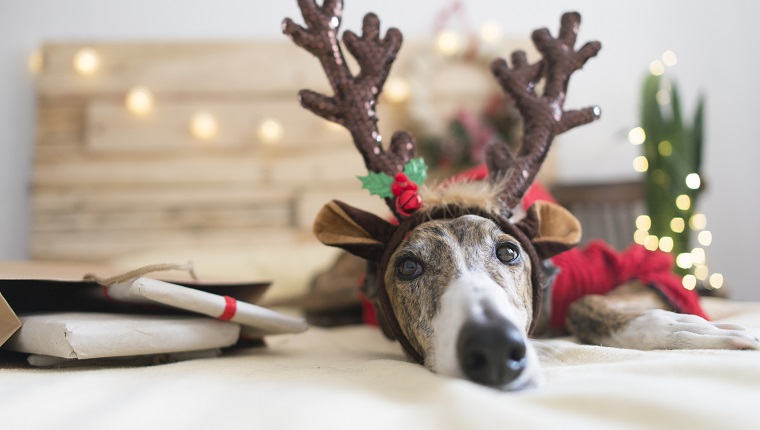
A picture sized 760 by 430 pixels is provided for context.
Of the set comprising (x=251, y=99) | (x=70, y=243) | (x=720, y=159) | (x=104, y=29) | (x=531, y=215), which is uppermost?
(x=104, y=29)

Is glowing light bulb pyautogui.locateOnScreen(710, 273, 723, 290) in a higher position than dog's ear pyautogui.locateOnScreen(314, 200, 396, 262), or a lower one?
lower

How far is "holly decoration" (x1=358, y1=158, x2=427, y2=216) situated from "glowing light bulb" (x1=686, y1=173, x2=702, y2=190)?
1.95m

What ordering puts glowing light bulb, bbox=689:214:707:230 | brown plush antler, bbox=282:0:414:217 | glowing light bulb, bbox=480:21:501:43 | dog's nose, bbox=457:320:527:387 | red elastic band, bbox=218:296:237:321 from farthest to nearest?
glowing light bulb, bbox=480:21:501:43 → glowing light bulb, bbox=689:214:707:230 → brown plush antler, bbox=282:0:414:217 → red elastic band, bbox=218:296:237:321 → dog's nose, bbox=457:320:527:387

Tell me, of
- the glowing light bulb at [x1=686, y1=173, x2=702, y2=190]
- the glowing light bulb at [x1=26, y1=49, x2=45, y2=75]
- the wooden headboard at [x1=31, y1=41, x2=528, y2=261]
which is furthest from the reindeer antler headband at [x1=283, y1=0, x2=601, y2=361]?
the glowing light bulb at [x1=26, y1=49, x2=45, y2=75]

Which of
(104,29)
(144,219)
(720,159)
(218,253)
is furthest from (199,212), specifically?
(720,159)

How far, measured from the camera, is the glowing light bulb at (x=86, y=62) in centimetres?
330

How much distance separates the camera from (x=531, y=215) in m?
1.19

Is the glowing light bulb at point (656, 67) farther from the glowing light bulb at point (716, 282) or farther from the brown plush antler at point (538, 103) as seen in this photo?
the brown plush antler at point (538, 103)

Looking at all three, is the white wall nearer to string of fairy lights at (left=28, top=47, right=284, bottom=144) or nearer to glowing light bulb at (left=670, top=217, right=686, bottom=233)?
string of fairy lights at (left=28, top=47, right=284, bottom=144)

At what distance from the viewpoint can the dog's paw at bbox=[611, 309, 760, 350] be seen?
98 cm

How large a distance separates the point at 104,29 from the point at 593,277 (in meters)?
3.24

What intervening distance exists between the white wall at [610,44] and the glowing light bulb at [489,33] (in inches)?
4.1

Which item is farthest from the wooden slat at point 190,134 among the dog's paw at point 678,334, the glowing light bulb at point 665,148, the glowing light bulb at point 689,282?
the dog's paw at point 678,334

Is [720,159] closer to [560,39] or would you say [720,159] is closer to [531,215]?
[560,39]
